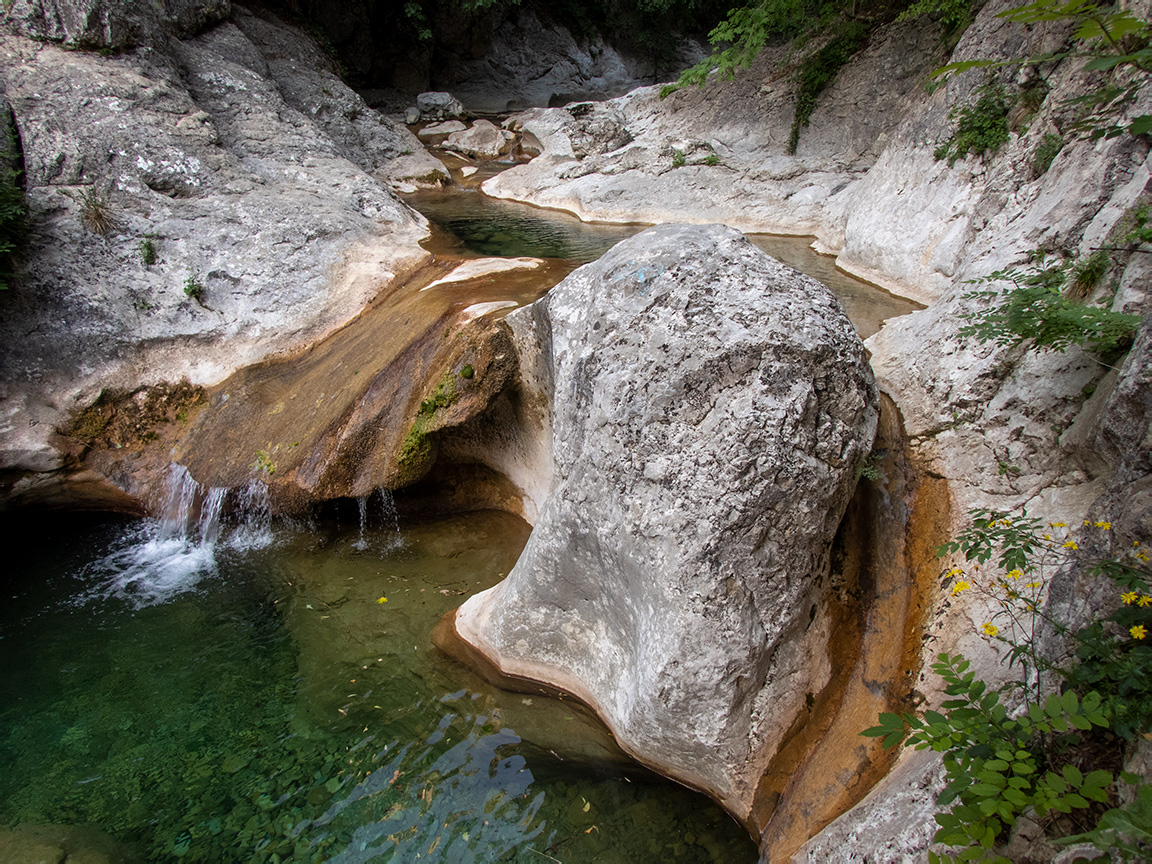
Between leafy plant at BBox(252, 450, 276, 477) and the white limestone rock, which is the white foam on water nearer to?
leafy plant at BBox(252, 450, 276, 477)

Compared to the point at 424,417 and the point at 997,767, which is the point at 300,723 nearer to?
the point at 424,417

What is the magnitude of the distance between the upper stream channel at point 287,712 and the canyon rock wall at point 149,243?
134 cm

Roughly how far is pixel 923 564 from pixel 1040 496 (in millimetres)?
575

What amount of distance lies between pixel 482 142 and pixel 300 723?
15.1 m

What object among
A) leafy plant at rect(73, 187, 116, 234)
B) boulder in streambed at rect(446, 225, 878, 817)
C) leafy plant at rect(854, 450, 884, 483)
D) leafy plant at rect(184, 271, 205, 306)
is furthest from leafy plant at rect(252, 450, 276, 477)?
leafy plant at rect(854, 450, 884, 483)

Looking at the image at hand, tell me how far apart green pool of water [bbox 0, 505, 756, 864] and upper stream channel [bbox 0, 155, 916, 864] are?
0.04 feet

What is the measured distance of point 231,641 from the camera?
463 cm

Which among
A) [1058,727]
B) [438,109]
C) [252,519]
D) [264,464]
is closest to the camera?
[1058,727]

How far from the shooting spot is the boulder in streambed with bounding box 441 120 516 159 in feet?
52.3

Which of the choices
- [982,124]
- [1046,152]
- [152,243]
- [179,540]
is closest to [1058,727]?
[1046,152]

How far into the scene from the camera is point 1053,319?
287 cm

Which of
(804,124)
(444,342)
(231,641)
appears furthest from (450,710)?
(804,124)

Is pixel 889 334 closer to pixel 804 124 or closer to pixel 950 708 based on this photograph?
pixel 950 708

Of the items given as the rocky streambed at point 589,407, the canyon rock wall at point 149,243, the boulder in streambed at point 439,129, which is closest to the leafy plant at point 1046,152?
the rocky streambed at point 589,407
